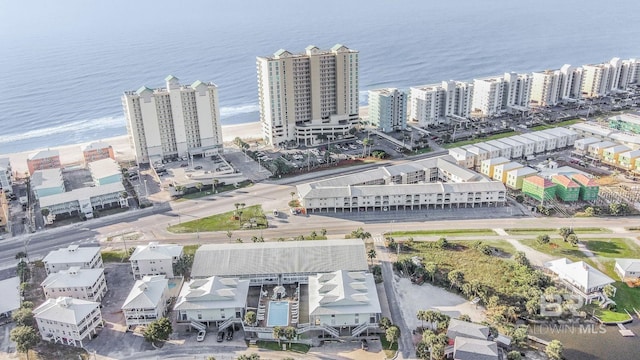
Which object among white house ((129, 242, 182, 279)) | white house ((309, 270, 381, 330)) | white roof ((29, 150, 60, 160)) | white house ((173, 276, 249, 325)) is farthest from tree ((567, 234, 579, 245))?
white roof ((29, 150, 60, 160))

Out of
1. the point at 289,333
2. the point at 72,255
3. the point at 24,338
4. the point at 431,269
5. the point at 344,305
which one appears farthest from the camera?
the point at 72,255

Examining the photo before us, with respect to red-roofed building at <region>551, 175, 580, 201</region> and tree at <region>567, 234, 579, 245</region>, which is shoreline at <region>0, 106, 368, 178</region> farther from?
tree at <region>567, 234, 579, 245</region>

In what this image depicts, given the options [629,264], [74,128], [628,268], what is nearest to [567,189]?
[629,264]

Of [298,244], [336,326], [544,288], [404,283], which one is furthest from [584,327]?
[298,244]

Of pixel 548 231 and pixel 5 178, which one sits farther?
pixel 5 178

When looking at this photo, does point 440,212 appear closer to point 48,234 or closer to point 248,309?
point 248,309

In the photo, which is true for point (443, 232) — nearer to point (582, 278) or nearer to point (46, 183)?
point (582, 278)

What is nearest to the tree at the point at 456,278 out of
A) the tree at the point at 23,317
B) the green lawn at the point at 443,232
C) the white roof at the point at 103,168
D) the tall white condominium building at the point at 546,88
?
the green lawn at the point at 443,232

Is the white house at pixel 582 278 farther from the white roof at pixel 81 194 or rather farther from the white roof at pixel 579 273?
the white roof at pixel 81 194
